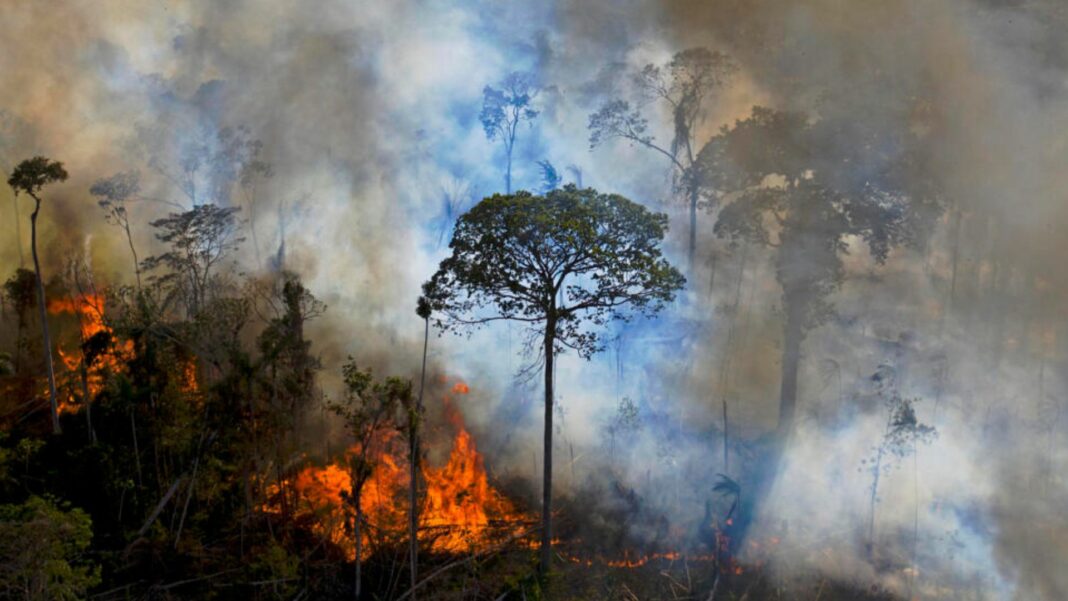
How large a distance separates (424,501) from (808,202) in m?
19.7

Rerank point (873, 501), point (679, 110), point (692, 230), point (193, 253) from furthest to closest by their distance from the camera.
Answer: point (679, 110) < point (692, 230) < point (193, 253) < point (873, 501)

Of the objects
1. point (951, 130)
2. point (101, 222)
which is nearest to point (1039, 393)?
point (951, 130)

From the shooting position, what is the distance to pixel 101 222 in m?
40.1

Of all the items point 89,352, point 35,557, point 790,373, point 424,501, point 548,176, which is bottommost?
point 424,501

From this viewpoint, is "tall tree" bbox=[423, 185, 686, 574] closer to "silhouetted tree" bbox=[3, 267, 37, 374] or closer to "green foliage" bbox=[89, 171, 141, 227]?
"silhouetted tree" bbox=[3, 267, 37, 374]

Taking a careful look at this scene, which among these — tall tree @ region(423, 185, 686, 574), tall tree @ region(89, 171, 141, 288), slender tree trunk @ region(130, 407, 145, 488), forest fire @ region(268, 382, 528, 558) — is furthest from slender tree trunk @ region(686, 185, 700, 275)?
tall tree @ region(89, 171, 141, 288)

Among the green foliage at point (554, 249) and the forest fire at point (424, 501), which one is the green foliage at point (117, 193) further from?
the green foliage at point (554, 249)

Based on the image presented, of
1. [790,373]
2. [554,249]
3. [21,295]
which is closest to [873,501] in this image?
[790,373]

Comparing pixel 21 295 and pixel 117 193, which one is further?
pixel 117 193

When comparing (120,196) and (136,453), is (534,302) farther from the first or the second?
(120,196)

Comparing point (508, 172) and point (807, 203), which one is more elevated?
point (508, 172)

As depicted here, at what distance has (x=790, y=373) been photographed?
31.7 meters

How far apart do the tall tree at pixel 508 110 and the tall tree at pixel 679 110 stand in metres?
3.73

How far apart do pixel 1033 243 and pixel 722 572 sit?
74.8 feet
